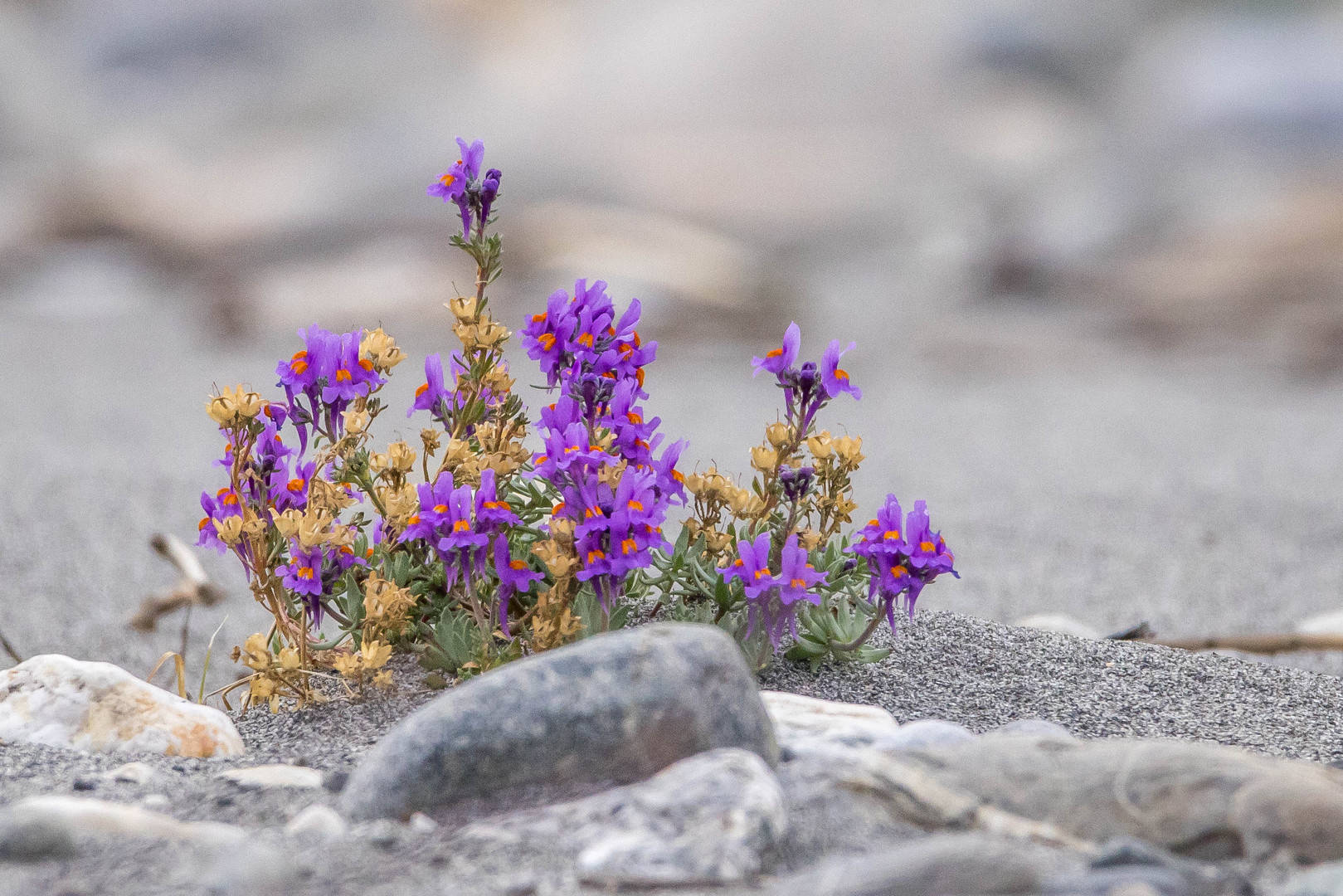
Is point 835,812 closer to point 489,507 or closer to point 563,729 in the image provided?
point 563,729

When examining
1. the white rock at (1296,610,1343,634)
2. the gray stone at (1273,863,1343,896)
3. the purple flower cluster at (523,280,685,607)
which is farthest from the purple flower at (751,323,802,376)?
the white rock at (1296,610,1343,634)

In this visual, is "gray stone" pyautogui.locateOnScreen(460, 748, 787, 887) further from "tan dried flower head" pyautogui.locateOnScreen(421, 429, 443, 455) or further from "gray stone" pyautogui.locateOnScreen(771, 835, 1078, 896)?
"tan dried flower head" pyautogui.locateOnScreen(421, 429, 443, 455)

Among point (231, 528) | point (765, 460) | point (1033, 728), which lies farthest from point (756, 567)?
point (231, 528)

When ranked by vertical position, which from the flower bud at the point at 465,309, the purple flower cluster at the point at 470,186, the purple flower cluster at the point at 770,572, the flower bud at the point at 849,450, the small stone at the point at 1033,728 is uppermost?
the purple flower cluster at the point at 470,186

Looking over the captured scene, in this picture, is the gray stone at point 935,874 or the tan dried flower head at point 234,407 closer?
the gray stone at point 935,874

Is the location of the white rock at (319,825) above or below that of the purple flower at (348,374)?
below

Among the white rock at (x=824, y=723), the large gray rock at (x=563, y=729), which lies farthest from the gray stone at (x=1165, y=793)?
the large gray rock at (x=563, y=729)

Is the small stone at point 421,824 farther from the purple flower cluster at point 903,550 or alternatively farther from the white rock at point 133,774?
the purple flower cluster at point 903,550
